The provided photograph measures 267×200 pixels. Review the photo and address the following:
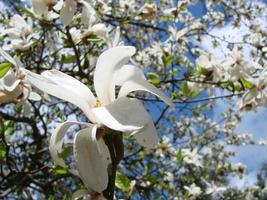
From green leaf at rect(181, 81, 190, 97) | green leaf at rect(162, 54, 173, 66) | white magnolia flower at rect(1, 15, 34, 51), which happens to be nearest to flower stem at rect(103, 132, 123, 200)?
white magnolia flower at rect(1, 15, 34, 51)

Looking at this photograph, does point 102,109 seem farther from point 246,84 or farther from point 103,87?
point 246,84

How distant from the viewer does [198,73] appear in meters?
1.82

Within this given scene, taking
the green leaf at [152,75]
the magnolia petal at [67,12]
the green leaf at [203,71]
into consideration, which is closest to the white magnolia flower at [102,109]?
the magnolia petal at [67,12]

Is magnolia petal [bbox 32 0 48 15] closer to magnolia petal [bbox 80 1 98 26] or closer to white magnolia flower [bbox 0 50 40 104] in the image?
magnolia petal [bbox 80 1 98 26]

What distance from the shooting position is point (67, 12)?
1.41 meters

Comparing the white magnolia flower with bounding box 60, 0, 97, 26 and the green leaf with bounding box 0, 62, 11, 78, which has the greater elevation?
the white magnolia flower with bounding box 60, 0, 97, 26

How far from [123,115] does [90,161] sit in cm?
7

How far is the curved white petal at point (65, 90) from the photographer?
59 centimetres

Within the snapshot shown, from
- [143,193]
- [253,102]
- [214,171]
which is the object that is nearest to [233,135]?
[214,171]

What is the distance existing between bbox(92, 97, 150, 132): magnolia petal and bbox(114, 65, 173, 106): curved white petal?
2 cm

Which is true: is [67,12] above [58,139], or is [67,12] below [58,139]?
above

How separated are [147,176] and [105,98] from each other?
1784 mm

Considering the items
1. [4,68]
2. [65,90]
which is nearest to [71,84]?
[65,90]

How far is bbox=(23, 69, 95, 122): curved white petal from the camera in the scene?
1.94 ft
